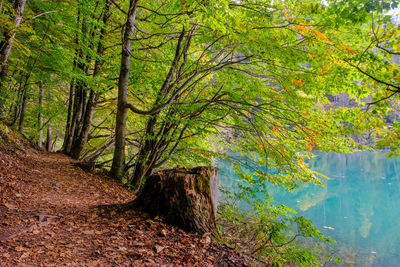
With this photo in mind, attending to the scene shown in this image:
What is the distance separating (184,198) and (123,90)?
3613 millimetres

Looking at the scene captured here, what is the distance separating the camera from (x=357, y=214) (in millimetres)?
15594

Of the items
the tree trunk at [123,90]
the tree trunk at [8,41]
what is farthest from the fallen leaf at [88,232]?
the tree trunk at [123,90]

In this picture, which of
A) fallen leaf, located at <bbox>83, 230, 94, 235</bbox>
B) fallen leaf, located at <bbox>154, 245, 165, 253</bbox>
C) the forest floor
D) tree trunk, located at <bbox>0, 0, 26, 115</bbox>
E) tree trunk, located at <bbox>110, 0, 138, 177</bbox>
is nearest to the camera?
the forest floor

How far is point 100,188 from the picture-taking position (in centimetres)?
596

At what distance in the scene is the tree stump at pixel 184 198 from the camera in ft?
10.8

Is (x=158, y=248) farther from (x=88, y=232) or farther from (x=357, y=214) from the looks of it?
(x=357, y=214)

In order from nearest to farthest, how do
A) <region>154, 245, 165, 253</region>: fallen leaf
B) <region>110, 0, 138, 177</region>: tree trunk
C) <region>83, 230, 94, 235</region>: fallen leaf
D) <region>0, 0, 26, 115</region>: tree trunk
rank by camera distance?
<region>154, 245, 165, 253</region>: fallen leaf
<region>83, 230, 94, 235</region>: fallen leaf
<region>0, 0, 26, 115</region>: tree trunk
<region>110, 0, 138, 177</region>: tree trunk

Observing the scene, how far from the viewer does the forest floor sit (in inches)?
95.2

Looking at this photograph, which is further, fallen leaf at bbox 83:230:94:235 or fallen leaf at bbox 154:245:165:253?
fallen leaf at bbox 83:230:94:235

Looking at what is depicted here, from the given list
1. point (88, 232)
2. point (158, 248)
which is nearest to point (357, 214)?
point (158, 248)

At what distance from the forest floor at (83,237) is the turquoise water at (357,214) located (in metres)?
3.03

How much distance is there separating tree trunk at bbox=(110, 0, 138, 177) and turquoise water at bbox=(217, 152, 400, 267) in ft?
9.28

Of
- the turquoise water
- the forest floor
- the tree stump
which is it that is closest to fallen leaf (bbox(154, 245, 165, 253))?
the forest floor

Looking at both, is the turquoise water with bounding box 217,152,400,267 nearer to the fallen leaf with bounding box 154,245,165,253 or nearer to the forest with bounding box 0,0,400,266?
the forest with bounding box 0,0,400,266
